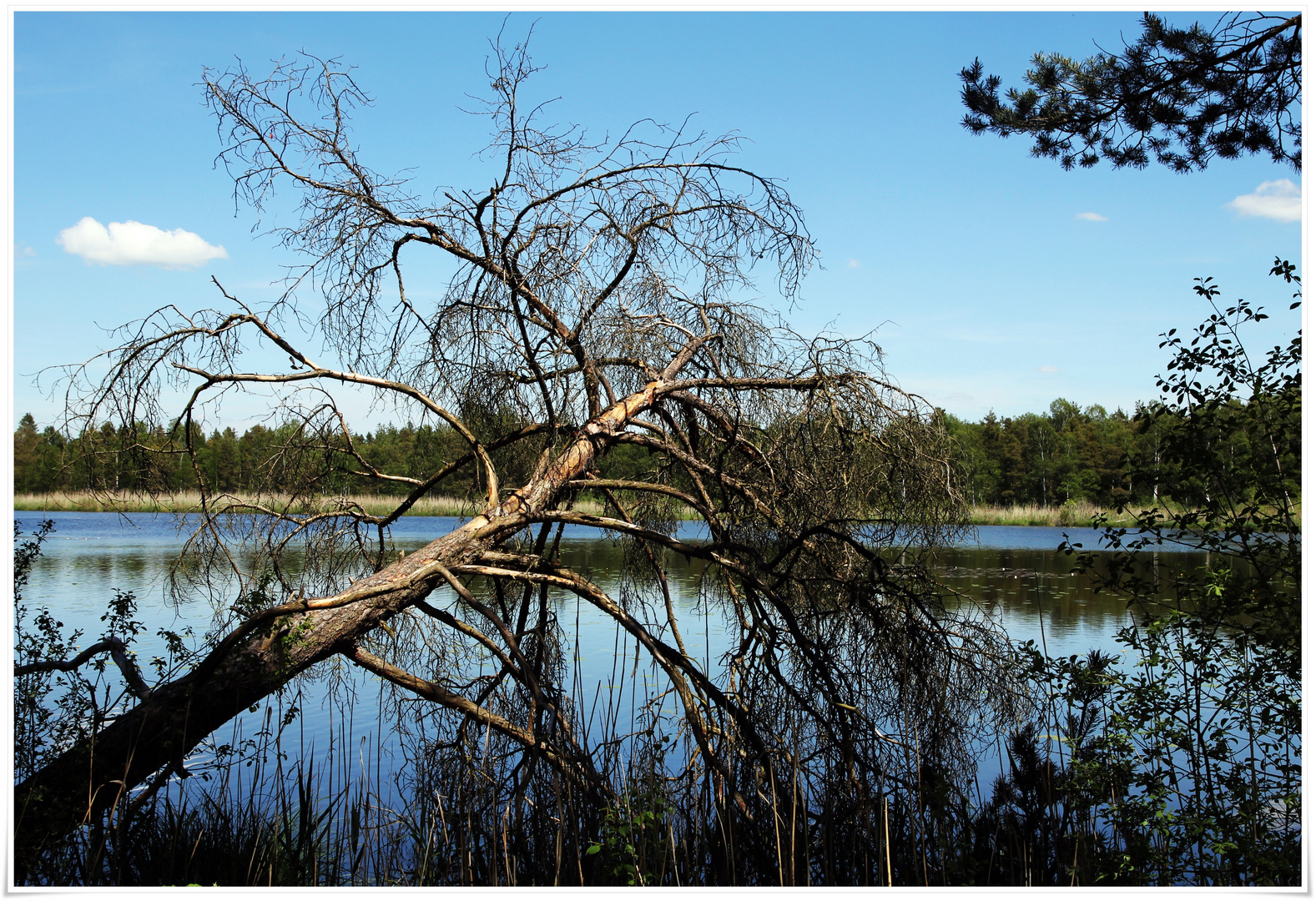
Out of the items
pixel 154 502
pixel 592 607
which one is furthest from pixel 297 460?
→ pixel 592 607

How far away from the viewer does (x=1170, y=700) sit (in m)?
3.77

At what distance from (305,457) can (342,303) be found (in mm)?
1024

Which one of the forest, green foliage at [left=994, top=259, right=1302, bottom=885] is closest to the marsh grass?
the forest

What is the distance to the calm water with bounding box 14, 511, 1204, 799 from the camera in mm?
6641

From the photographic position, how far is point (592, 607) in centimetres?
1103

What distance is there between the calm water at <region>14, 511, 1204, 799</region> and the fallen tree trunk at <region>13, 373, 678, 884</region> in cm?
90

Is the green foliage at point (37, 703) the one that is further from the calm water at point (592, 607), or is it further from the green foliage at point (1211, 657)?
the green foliage at point (1211, 657)

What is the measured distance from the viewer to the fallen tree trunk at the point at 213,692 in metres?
3.39

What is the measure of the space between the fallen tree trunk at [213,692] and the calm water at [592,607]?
35.6 inches

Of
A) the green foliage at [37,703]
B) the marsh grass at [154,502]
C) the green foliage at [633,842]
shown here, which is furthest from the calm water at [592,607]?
the green foliage at [633,842]

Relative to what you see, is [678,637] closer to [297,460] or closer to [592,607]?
[297,460]

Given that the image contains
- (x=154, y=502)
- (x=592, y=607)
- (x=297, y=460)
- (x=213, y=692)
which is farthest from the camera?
(x=592, y=607)

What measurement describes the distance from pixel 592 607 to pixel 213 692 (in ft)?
24.8
